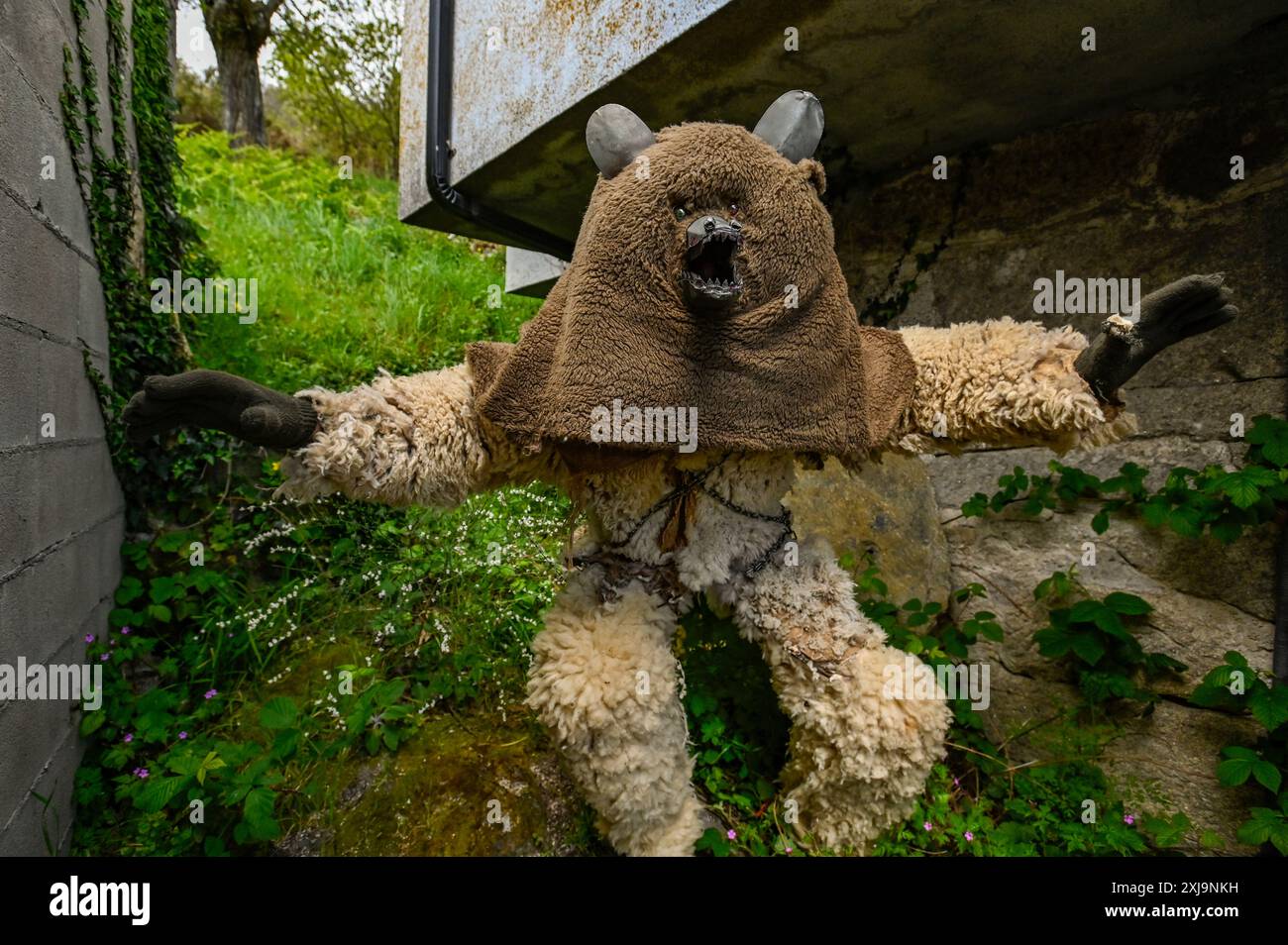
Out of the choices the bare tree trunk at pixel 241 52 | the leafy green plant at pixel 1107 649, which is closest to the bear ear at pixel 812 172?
the leafy green plant at pixel 1107 649

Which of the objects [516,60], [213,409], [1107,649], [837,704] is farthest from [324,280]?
[1107,649]

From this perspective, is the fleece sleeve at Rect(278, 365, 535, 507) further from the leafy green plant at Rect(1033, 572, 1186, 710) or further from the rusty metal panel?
the leafy green plant at Rect(1033, 572, 1186, 710)

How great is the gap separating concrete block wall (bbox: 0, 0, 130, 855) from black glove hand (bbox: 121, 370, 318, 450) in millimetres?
693

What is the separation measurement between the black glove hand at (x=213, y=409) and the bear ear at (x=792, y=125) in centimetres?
115

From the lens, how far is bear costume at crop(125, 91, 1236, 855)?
112 cm

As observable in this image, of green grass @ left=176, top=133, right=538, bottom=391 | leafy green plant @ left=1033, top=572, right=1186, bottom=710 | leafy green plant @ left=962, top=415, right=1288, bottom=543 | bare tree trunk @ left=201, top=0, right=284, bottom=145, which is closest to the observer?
leafy green plant @ left=962, top=415, right=1288, bottom=543

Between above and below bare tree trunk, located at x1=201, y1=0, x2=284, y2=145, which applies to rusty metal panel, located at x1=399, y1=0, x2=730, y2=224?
below

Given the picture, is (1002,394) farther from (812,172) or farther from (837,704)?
(837,704)

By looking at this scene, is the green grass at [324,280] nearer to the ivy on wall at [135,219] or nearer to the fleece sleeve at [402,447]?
the ivy on wall at [135,219]

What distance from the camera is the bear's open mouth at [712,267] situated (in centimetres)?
106

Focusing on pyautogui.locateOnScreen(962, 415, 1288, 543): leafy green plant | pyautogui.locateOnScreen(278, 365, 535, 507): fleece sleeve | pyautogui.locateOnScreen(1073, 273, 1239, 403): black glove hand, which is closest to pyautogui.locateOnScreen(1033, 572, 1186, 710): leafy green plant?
pyautogui.locateOnScreen(962, 415, 1288, 543): leafy green plant

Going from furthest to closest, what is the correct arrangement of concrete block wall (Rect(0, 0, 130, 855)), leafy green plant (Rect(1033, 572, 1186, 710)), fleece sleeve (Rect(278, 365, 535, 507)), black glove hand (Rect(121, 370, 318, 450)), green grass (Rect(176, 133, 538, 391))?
green grass (Rect(176, 133, 538, 391)), leafy green plant (Rect(1033, 572, 1186, 710)), concrete block wall (Rect(0, 0, 130, 855)), fleece sleeve (Rect(278, 365, 535, 507)), black glove hand (Rect(121, 370, 318, 450))
